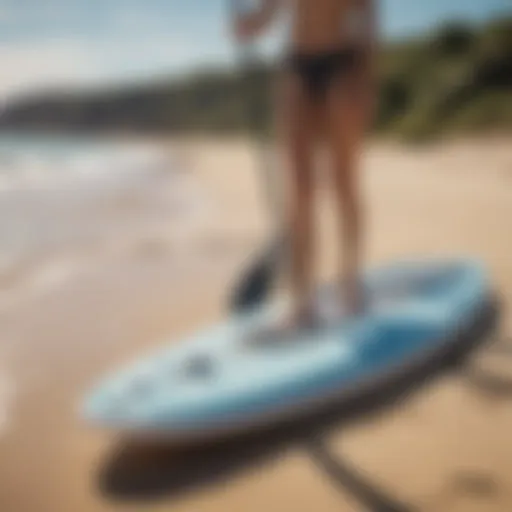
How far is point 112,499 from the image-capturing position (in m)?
1.10

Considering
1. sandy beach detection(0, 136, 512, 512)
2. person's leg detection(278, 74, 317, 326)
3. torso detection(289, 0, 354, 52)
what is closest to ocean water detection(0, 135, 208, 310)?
sandy beach detection(0, 136, 512, 512)

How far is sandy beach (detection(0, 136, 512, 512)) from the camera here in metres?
1.10

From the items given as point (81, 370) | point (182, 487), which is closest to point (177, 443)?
point (182, 487)

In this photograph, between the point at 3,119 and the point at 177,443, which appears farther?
the point at 3,119

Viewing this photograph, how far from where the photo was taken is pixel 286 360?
115 centimetres

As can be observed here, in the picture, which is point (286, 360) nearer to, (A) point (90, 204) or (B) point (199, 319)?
(B) point (199, 319)

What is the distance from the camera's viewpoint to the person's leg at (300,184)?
116 centimetres

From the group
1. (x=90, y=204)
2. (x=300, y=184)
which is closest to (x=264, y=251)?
(x=300, y=184)

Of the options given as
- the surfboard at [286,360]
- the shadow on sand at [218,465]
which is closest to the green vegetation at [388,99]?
the surfboard at [286,360]

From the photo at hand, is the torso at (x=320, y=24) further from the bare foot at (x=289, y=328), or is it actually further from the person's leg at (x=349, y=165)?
the bare foot at (x=289, y=328)

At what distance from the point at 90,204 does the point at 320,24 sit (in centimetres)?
39

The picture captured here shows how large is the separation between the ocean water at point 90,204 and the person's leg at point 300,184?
0.13 meters

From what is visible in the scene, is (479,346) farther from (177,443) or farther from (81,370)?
(81,370)

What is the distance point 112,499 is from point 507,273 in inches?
23.6
